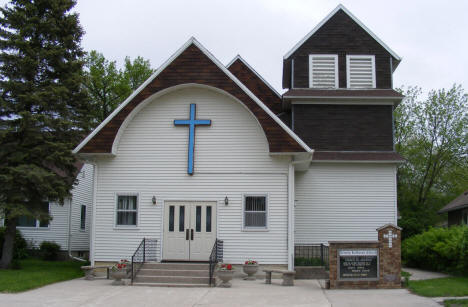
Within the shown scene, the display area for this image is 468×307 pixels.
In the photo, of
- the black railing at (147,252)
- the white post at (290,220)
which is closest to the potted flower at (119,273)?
the black railing at (147,252)

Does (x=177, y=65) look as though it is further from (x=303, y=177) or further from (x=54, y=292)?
(x=54, y=292)

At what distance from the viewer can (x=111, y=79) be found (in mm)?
46906

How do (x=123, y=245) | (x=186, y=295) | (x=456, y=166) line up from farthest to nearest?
1. (x=456, y=166)
2. (x=123, y=245)
3. (x=186, y=295)

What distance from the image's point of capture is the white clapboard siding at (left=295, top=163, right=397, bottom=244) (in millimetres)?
21766

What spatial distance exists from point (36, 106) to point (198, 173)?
7.33 metres

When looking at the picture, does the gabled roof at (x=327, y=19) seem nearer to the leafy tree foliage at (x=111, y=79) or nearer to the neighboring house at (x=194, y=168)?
the neighboring house at (x=194, y=168)

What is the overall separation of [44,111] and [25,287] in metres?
8.16

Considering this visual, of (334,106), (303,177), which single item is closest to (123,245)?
(303,177)

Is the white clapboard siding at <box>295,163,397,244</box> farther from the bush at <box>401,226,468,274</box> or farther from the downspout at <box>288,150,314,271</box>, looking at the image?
the downspout at <box>288,150,314,271</box>

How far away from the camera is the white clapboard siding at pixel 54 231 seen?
29.0 m

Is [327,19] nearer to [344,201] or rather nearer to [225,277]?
[344,201]

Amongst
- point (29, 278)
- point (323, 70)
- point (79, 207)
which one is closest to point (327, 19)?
point (323, 70)

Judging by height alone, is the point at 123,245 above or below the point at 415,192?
below

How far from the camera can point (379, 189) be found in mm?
21906
